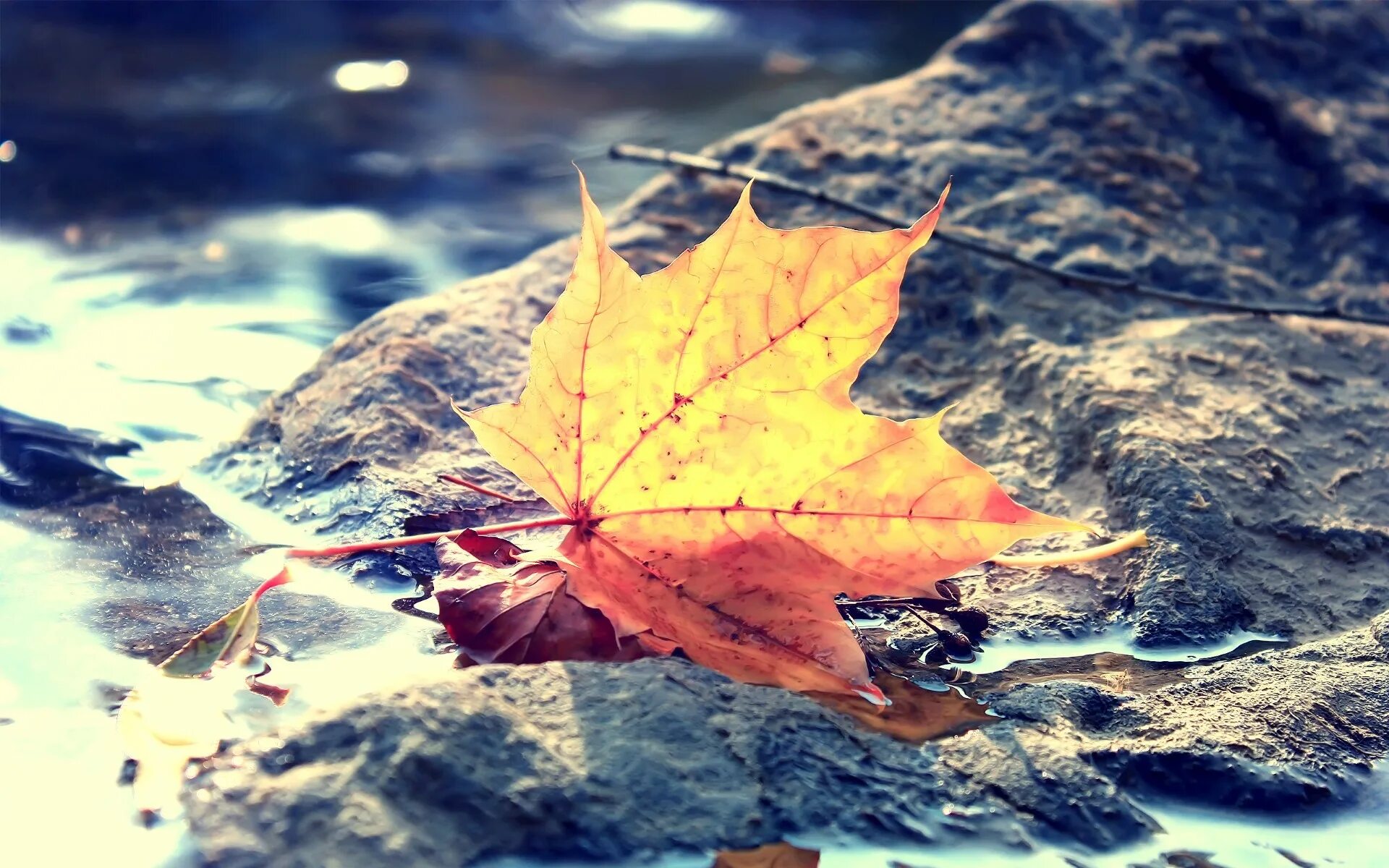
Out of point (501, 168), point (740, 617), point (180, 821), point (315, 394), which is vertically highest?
point (501, 168)

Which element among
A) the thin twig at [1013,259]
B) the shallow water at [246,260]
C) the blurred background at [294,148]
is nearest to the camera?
the shallow water at [246,260]

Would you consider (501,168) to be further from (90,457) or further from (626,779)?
(626,779)

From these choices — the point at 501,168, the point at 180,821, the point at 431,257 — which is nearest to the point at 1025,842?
the point at 180,821

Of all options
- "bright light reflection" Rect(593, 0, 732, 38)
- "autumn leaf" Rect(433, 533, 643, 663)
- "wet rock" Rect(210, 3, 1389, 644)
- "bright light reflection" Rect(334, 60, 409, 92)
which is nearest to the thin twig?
"wet rock" Rect(210, 3, 1389, 644)

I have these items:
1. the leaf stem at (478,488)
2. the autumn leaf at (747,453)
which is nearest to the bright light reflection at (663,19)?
the leaf stem at (478,488)

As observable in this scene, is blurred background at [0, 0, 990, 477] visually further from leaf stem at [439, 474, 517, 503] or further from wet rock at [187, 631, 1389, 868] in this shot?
wet rock at [187, 631, 1389, 868]

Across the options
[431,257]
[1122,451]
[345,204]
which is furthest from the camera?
[345,204]

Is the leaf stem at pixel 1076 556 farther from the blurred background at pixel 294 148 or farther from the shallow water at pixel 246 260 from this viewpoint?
the blurred background at pixel 294 148
